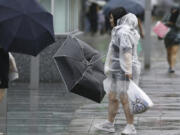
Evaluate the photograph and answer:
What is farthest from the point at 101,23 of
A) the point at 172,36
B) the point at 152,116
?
the point at 152,116

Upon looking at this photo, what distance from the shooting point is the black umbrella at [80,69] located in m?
9.79

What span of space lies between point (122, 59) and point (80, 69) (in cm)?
68

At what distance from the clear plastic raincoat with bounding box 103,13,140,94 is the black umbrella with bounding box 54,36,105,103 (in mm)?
259

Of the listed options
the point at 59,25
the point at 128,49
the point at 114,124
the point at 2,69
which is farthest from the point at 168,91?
the point at 2,69

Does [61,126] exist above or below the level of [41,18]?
below

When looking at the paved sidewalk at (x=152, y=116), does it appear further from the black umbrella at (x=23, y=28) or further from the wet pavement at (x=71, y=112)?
the black umbrella at (x=23, y=28)

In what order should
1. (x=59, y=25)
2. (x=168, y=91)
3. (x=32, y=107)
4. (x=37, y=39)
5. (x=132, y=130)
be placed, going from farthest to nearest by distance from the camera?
(x=59, y=25) < (x=168, y=91) < (x=32, y=107) < (x=132, y=130) < (x=37, y=39)

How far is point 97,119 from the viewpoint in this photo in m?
10.9

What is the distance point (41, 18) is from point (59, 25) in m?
6.56

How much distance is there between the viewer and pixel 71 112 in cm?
1160

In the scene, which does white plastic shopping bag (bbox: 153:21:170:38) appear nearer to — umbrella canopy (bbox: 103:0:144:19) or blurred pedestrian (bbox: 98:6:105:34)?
umbrella canopy (bbox: 103:0:144:19)

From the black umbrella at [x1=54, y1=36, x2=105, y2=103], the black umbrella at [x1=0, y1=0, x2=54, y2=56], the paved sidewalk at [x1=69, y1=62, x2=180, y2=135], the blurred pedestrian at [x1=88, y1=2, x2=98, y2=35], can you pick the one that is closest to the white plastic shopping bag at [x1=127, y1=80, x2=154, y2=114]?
the paved sidewalk at [x1=69, y1=62, x2=180, y2=135]

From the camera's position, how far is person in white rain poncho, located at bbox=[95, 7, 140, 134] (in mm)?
9461

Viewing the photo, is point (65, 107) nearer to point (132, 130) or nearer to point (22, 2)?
point (132, 130)
